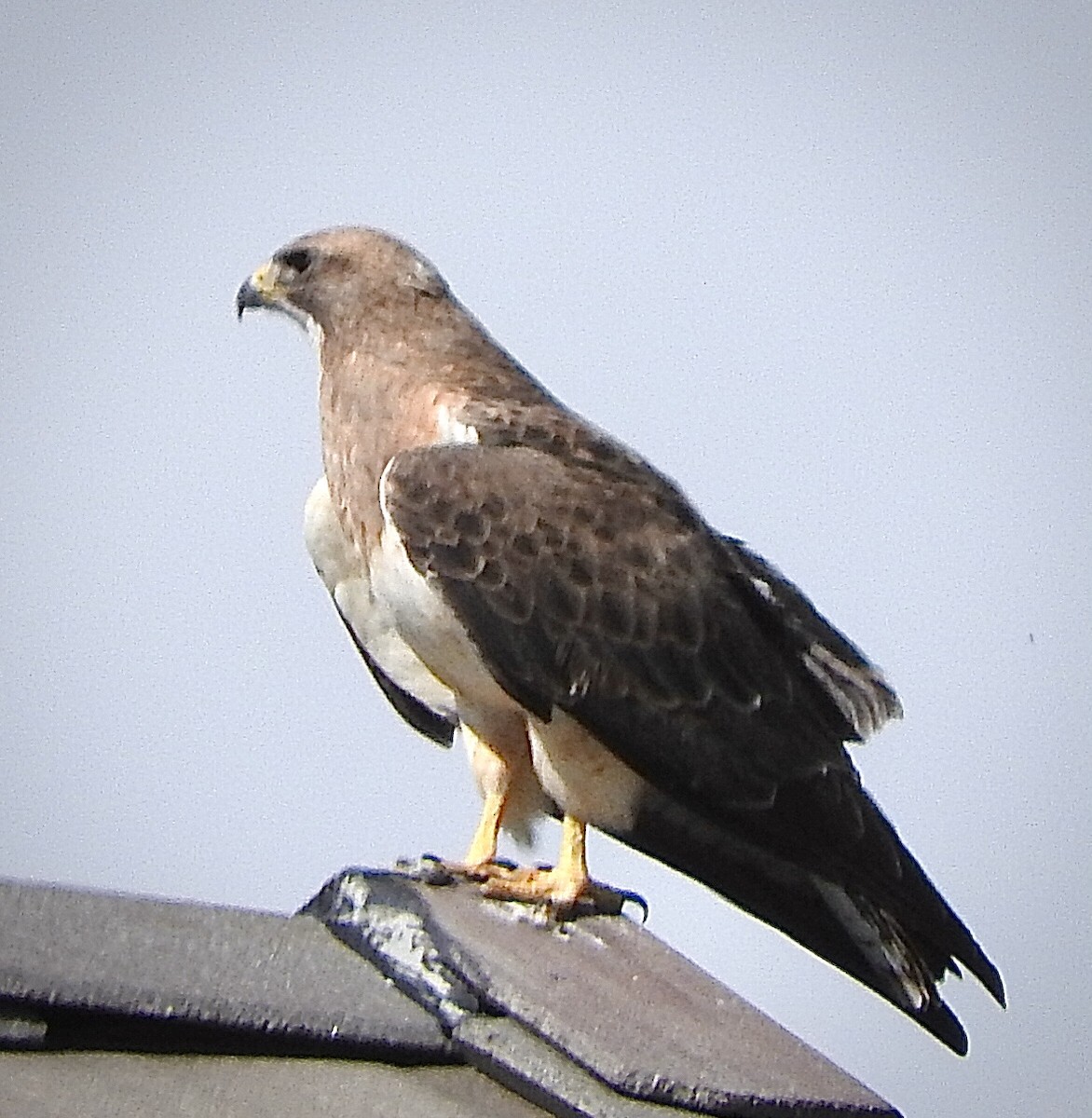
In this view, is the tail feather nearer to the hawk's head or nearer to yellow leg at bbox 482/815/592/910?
yellow leg at bbox 482/815/592/910

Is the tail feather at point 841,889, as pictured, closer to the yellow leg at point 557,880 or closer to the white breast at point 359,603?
the yellow leg at point 557,880

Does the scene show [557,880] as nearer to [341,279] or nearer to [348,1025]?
[348,1025]

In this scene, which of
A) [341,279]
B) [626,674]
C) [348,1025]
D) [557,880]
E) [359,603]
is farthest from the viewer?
[341,279]

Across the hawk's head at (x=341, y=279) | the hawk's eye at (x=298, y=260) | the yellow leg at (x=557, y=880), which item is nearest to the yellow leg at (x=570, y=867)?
the yellow leg at (x=557, y=880)

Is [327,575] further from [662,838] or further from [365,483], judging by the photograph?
[662,838]

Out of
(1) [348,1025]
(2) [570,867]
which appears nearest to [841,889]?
(2) [570,867]

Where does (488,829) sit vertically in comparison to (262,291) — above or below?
below

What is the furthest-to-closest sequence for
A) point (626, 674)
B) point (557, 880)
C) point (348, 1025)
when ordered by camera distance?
point (626, 674)
point (557, 880)
point (348, 1025)
